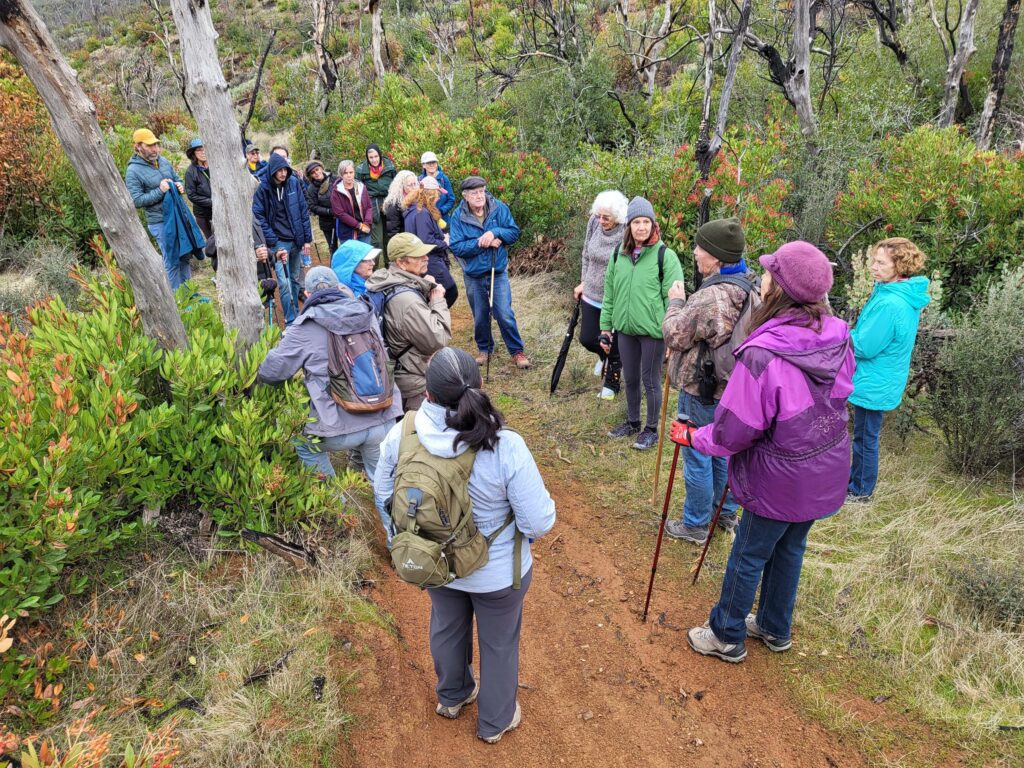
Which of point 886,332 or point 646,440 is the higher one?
point 886,332

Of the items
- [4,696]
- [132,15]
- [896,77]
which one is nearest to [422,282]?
[4,696]

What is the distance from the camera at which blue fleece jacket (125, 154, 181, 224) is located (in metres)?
7.03

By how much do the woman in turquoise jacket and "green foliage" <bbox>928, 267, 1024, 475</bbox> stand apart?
2.68ft

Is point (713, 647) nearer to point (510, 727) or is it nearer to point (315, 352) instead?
point (510, 727)

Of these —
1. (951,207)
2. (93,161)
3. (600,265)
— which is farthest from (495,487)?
(951,207)

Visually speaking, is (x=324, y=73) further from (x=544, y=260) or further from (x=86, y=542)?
(x=86, y=542)

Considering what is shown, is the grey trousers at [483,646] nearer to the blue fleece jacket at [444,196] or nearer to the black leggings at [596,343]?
the black leggings at [596,343]

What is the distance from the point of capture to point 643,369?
532 cm

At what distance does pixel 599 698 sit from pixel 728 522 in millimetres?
1690

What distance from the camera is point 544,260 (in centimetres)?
980

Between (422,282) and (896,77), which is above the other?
(896,77)

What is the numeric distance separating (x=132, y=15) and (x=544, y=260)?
35.0m

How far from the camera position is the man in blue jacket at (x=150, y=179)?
7.03 meters

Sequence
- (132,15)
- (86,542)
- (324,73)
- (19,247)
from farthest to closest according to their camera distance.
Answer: (132,15)
(324,73)
(19,247)
(86,542)
